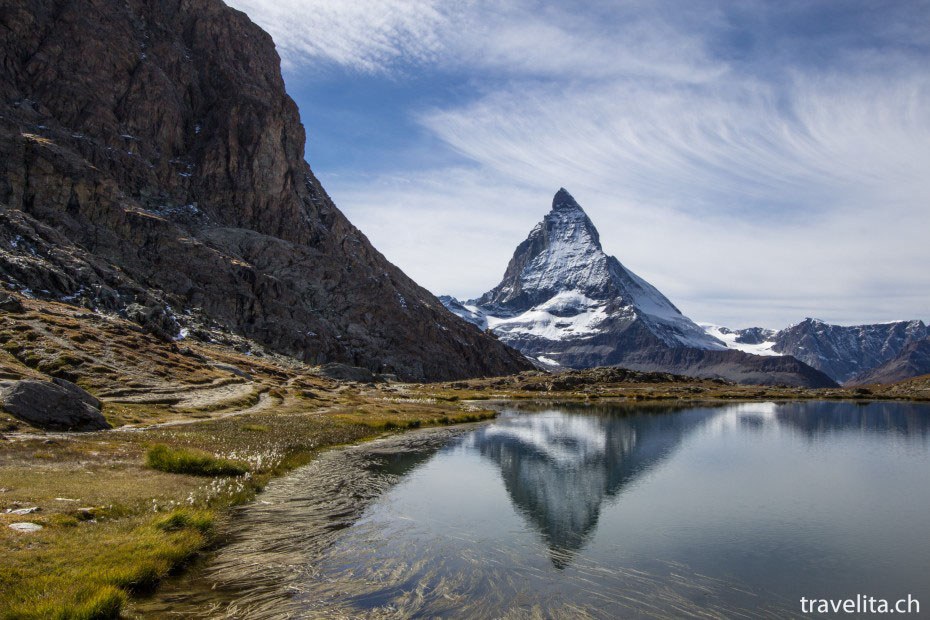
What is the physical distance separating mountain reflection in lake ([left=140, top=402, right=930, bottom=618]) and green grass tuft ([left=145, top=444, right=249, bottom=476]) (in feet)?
11.9

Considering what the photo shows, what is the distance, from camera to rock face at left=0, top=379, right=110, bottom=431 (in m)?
38.1

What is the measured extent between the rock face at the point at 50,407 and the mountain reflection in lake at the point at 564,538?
54.0 ft

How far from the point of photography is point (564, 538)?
29.2m

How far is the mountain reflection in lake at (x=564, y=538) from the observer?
19984 mm

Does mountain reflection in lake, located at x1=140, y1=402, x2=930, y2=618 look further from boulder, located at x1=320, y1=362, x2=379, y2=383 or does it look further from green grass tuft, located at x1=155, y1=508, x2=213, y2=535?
boulder, located at x1=320, y1=362, x2=379, y2=383

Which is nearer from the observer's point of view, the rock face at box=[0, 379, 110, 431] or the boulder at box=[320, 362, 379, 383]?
the rock face at box=[0, 379, 110, 431]

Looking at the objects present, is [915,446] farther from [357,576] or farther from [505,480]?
[357,576]

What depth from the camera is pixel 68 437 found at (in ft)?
119

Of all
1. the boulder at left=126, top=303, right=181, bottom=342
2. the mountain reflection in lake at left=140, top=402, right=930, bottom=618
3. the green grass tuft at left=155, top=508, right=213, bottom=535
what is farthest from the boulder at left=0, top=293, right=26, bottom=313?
the green grass tuft at left=155, top=508, right=213, bottom=535

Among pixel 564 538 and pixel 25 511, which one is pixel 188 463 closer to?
pixel 25 511

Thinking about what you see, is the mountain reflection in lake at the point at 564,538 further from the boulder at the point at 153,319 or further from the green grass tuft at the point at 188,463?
the boulder at the point at 153,319

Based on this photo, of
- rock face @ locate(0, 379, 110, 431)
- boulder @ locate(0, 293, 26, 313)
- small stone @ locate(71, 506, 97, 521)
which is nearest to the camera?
small stone @ locate(71, 506, 97, 521)

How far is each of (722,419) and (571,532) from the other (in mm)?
95981

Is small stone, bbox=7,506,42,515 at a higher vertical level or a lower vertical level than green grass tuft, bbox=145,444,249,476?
higher
